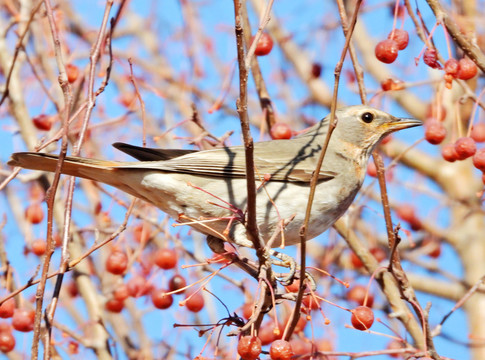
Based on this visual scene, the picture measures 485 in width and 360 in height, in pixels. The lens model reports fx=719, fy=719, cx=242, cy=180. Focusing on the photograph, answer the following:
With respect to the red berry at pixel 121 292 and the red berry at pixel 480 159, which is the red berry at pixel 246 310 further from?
the red berry at pixel 480 159

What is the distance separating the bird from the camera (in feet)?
14.7

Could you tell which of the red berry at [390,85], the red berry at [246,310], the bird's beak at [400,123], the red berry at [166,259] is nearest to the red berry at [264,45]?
the red berry at [390,85]

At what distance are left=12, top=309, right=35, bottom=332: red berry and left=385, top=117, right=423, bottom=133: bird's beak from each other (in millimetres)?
2820

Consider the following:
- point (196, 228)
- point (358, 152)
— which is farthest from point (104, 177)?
point (358, 152)

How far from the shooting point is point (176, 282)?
4.74 m

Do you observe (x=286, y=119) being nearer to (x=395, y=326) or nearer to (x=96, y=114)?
(x=96, y=114)

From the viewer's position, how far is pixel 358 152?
537 cm

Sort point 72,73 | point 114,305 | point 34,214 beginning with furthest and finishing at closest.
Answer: point 34,214
point 114,305
point 72,73

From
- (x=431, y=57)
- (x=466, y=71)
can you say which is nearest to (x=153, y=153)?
(x=431, y=57)

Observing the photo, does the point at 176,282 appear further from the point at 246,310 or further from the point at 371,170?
the point at 371,170

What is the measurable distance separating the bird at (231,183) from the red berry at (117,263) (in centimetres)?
50

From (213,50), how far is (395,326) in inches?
157

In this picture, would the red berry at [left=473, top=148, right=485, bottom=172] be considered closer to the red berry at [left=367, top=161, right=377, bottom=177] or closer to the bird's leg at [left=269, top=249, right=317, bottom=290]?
the bird's leg at [left=269, top=249, right=317, bottom=290]

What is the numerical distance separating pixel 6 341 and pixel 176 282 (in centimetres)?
116
